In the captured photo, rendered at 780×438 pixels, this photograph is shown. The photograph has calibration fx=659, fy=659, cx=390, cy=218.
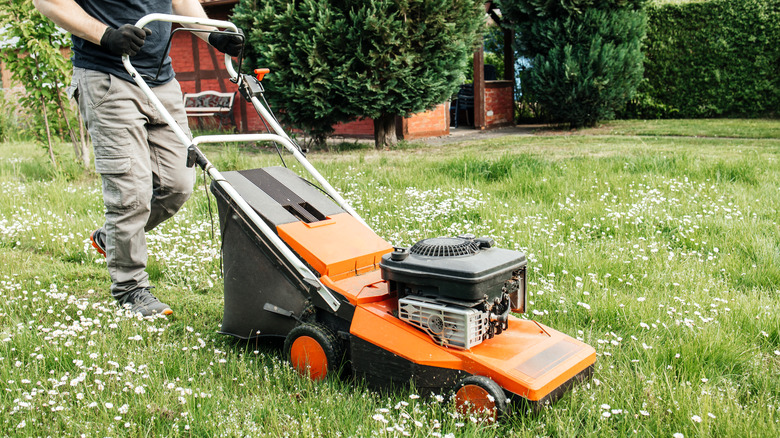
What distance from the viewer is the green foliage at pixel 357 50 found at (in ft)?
26.1

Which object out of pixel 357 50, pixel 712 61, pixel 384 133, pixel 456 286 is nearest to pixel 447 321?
pixel 456 286

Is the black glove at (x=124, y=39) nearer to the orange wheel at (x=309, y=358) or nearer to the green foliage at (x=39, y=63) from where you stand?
the orange wheel at (x=309, y=358)

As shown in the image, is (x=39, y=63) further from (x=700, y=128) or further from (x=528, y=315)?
(x=700, y=128)

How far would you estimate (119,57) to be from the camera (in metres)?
3.08

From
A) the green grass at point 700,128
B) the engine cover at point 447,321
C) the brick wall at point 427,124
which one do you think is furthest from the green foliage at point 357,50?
the engine cover at point 447,321

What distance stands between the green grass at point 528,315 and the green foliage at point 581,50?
18.0ft

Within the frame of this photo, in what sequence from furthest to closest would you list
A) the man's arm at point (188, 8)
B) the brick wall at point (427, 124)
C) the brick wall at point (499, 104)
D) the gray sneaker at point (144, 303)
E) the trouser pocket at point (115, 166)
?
1. the brick wall at point (499, 104)
2. the brick wall at point (427, 124)
3. the man's arm at point (188, 8)
4. the gray sneaker at point (144, 303)
5. the trouser pocket at point (115, 166)

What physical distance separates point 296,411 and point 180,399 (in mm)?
381

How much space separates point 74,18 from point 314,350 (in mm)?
1802

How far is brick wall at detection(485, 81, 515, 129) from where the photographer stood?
13.8 m

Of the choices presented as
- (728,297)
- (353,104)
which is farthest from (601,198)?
(353,104)

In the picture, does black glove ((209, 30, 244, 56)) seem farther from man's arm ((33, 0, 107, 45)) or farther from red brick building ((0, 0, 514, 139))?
red brick building ((0, 0, 514, 139))

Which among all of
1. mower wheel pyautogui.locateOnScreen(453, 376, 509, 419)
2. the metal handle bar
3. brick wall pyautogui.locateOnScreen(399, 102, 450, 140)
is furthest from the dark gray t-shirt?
brick wall pyautogui.locateOnScreen(399, 102, 450, 140)

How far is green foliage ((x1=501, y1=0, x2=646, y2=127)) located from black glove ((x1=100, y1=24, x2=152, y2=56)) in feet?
31.1
